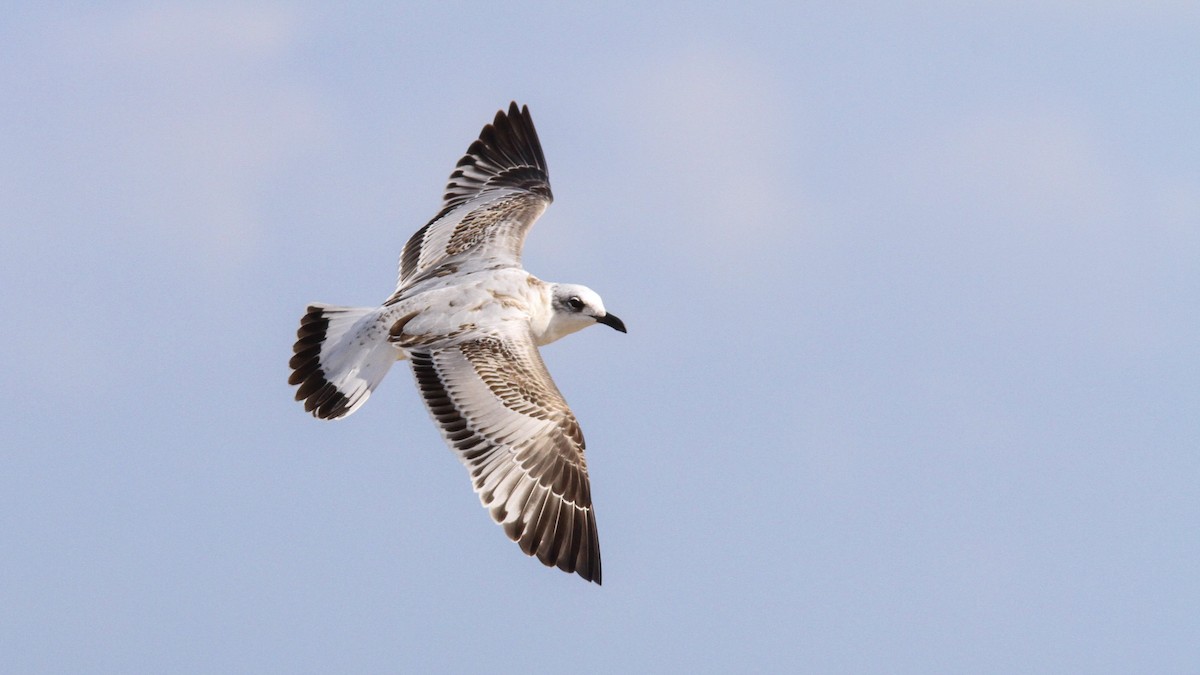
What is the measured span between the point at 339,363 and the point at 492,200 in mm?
4462

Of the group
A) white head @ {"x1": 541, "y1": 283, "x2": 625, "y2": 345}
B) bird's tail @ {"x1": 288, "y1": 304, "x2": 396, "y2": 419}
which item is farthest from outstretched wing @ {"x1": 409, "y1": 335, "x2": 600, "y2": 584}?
white head @ {"x1": 541, "y1": 283, "x2": 625, "y2": 345}

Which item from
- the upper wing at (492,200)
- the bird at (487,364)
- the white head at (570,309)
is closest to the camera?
the bird at (487,364)

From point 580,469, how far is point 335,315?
3388mm

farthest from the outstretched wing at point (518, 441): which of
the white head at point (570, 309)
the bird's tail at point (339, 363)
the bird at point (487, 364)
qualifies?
the white head at point (570, 309)

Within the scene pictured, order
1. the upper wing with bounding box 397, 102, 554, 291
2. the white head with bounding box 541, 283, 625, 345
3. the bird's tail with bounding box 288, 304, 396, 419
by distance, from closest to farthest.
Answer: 1. the bird's tail with bounding box 288, 304, 396, 419
2. the white head with bounding box 541, 283, 625, 345
3. the upper wing with bounding box 397, 102, 554, 291

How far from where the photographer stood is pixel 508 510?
48.1 feet

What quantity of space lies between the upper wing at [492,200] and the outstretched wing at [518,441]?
275cm

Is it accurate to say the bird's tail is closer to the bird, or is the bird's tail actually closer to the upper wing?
the bird

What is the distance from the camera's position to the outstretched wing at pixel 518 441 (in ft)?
48.3

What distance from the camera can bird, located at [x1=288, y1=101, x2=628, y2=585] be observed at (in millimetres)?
14891

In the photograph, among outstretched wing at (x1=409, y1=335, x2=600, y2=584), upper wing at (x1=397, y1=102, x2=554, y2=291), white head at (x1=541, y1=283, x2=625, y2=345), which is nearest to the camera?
outstretched wing at (x1=409, y1=335, x2=600, y2=584)

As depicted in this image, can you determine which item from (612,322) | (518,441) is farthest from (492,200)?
(518,441)

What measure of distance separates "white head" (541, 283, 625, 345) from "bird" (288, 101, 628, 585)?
0.04 ft

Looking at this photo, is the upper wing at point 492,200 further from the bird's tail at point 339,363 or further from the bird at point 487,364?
the bird's tail at point 339,363
